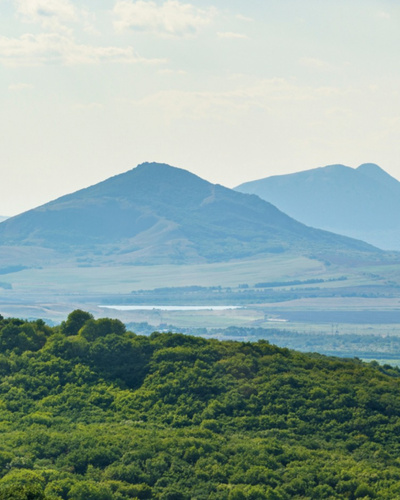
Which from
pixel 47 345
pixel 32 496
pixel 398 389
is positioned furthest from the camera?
pixel 47 345

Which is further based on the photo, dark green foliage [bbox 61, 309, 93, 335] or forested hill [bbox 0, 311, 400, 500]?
dark green foliage [bbox 61, 309, 93, 335]

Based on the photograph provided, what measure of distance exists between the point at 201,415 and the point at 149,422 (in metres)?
2.56

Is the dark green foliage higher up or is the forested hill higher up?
the dark green foliage

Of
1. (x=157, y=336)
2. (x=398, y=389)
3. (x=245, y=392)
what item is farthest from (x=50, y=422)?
(x=398, y=389)

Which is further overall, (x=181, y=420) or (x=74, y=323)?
(x=74, y=323)

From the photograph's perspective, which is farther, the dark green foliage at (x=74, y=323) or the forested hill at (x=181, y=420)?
the dark green foliage at (x=74, y=323)

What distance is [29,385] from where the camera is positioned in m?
52.5

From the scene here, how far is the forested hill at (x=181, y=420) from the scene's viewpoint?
4022 cm

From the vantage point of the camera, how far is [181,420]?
159 ft

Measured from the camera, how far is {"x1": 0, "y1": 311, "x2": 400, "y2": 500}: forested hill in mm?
40219

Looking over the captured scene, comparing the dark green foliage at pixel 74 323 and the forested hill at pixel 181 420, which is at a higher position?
the dark green foliage at pixel 74 323

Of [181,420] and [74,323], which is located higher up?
[74,323]

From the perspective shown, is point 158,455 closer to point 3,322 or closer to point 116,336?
point 116,336

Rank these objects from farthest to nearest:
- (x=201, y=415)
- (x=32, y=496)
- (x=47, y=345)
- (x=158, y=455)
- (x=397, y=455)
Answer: (x=47, y=345), (x=201, y=415), (x=397, y=455), (x=158, y=455), (x=32, y=496)
